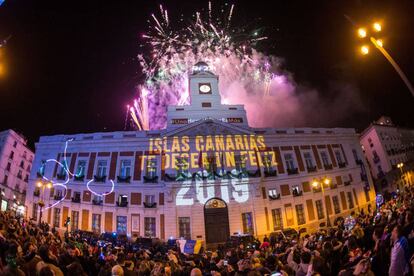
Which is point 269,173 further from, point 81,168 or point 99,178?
point 81,168

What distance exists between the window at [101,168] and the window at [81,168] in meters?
1.63

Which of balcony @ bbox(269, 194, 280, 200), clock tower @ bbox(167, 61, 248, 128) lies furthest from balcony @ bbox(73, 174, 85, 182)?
balcony @ bbox(269, 194, 280, 200)

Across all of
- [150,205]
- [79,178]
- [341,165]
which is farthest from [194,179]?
[341,165]

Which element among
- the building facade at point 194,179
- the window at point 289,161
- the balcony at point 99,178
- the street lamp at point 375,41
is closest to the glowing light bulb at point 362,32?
the street lamp at point 375,41

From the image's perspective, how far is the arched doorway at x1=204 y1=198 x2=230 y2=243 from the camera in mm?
27703

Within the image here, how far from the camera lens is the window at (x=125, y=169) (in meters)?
30.8

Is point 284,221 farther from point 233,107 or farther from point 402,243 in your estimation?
point 402,243

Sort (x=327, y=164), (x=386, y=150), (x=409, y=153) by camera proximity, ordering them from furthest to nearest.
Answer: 1. (x=409, y=153)
2. (x=386, y=150)
3. (x=327, y=164)

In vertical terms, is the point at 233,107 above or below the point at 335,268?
above

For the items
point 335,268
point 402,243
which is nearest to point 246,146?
point 335,268

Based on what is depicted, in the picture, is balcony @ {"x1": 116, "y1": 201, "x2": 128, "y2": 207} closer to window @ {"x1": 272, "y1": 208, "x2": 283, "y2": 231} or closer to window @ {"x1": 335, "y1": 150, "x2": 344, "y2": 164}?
window @ {"x1": 272, "y1": 208, "x2": 283, "y2": 231}

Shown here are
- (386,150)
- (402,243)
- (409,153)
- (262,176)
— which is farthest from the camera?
(409,153)

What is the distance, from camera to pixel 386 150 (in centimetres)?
5088

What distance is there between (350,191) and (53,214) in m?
34.4
